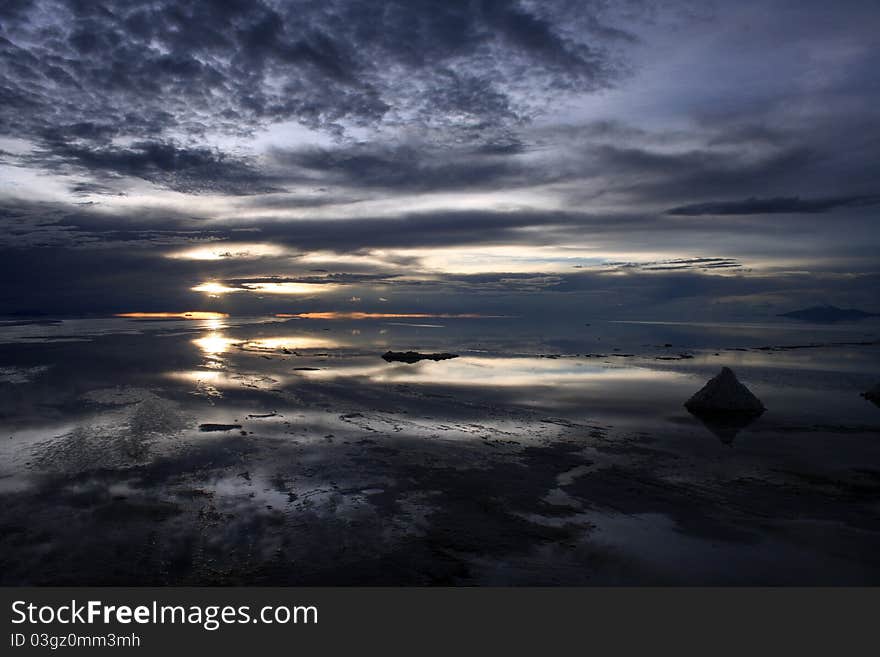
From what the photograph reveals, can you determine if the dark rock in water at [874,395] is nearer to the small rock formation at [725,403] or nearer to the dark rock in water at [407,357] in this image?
the small rock formation at [725,403]

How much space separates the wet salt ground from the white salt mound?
1.25m

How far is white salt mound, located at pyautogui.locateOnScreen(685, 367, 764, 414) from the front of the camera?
→ 27.4 m

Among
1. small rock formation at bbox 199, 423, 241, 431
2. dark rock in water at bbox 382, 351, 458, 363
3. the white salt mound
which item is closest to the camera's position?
small rock formation at bbox 199, 423, 241, 431

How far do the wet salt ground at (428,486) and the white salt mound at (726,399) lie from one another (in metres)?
1.25

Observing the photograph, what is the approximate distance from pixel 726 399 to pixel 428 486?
19.1 m

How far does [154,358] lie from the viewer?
5269 centimetres

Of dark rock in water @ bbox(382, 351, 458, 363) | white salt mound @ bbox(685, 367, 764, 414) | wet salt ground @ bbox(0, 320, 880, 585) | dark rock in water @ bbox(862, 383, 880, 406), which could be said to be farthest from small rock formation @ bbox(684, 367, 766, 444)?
dark rock in water @ bbox(382, 351, 458, 363)

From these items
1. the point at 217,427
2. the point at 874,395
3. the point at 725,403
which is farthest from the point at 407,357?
the point at 874,395

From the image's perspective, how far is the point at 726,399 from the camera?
27.4m

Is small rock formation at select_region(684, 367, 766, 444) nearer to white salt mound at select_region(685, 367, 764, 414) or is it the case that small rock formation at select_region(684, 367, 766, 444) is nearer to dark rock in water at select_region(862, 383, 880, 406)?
white salt mound at select_region(685, 367, 764, 414)

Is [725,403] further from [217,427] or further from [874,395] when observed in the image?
[217,427]
